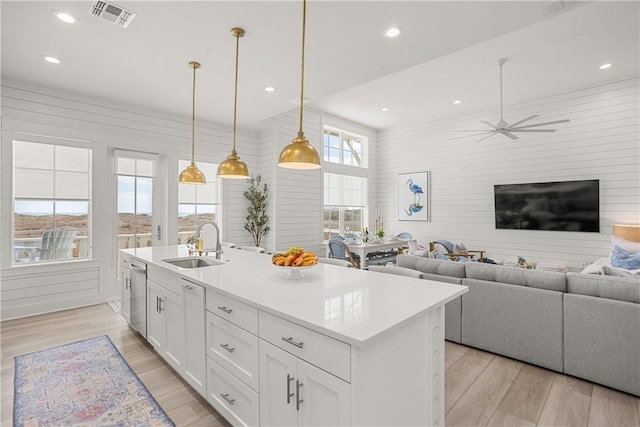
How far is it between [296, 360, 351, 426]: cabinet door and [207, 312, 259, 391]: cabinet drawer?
0.35 metres

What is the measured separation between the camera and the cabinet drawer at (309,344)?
1226mm

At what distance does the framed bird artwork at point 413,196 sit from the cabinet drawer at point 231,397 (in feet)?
19.8

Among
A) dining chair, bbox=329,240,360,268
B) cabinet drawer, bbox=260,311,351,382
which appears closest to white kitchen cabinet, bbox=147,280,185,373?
cabinet drawer, bbox=260,311,351,382

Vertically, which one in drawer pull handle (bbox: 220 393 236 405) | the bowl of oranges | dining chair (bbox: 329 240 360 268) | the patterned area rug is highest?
the bowl of oranges

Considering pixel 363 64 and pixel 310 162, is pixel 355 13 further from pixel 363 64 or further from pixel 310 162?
pixel 310 162

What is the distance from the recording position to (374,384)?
129 centimetres

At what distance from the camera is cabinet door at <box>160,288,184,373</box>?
91.4 inches

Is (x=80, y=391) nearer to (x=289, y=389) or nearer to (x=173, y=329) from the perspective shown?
(x=173, y=329)

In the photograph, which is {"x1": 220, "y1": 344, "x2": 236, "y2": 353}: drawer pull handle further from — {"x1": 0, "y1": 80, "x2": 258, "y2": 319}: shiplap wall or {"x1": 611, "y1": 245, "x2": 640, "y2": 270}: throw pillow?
{"x1": 611, "y1": 245, "x2": 640, "y2": 270}: throw pillow

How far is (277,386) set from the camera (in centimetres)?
152

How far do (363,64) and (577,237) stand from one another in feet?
15.7

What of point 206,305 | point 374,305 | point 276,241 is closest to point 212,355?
point 206,305

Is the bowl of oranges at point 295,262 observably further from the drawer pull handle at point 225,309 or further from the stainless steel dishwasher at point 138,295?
the stainless steel dishwasher at point 138,295

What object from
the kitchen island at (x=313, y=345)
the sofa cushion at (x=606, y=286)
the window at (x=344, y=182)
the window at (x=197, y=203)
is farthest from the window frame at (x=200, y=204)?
the sofa cushion at (x=606, y=286)
